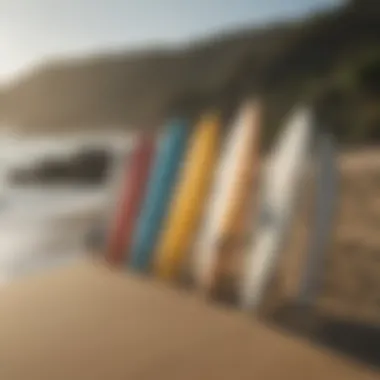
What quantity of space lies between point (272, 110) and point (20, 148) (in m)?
0.45

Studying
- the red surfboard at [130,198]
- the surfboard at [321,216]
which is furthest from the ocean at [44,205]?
the surfboard at [321,216]

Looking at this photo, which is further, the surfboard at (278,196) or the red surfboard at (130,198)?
the red surfboard at (130,198)

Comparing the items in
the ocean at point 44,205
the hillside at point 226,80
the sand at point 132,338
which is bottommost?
the sand at point 132,338

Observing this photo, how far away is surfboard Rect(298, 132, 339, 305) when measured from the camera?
937 millimetres

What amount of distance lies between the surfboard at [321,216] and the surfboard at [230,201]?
11 cm

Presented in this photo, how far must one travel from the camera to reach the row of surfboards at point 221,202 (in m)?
0.97

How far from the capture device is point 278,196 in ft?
3.20

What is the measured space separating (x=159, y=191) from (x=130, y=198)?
0.06m

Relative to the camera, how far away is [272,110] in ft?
3.30

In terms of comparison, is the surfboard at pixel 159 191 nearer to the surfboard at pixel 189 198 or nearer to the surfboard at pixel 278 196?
the surfboard at pixel 189 198

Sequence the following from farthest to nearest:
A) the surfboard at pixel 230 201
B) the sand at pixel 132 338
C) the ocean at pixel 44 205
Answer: the ocean at pixel 44 205, the surfboard at pixel 230 201, the sand at pixel 132 338

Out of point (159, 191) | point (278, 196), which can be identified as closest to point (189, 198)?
point (159, 191)

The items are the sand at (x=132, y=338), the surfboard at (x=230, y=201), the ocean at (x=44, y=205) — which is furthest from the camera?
the ocean at (x=44, y=205)

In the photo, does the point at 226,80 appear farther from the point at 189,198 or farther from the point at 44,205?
the point at 44,205
